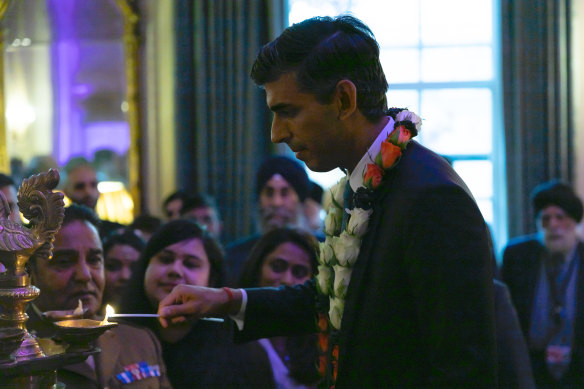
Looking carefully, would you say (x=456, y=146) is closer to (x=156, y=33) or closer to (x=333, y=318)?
(x=156, y=33)

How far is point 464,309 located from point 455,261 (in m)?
0.11

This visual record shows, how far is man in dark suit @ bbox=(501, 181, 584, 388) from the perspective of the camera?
17.8 ft

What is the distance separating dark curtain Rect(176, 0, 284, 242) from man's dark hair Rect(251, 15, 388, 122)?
210 inches

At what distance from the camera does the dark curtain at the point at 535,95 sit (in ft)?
24.2

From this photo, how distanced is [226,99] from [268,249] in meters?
3.53

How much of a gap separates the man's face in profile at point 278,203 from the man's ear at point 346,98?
3610mm

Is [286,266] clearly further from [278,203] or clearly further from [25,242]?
[25,242]

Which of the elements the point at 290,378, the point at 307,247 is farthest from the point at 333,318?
the point at 307,247

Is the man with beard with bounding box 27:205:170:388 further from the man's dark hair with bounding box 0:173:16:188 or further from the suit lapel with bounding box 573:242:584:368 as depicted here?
the suit lapel with bounding box 573:242:584:368

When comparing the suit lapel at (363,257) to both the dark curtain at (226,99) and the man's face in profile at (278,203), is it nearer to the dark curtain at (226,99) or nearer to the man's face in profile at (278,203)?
the man's face in profile at (278,203)

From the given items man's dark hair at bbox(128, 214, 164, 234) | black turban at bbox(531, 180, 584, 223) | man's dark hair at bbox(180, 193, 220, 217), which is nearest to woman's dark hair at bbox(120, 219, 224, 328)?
man's dark hair at bbox(128, 214, 164, 234)

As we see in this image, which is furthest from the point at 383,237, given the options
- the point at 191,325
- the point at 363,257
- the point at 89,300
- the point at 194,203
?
the point at 194,203

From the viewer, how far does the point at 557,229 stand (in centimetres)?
589

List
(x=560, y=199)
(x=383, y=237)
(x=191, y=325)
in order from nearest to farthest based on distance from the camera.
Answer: (x=383, y=237) → (x=191, y=325) → (x=560, y=199)
